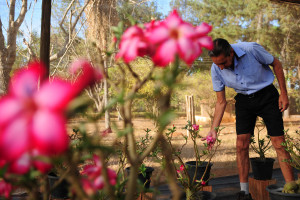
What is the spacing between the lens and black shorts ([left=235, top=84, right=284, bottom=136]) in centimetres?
215

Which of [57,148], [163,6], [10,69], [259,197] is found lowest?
[259,197]

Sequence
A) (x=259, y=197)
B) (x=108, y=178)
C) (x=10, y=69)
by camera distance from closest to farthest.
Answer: (x=108, y=178) < (x=259, y=197) < (x=10, y=69)

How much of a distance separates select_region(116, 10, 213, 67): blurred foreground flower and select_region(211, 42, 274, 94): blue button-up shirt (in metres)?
1.77

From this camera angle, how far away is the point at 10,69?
2.67m

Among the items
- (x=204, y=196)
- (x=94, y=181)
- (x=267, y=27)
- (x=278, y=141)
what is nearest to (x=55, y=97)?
(x=94, y=181)

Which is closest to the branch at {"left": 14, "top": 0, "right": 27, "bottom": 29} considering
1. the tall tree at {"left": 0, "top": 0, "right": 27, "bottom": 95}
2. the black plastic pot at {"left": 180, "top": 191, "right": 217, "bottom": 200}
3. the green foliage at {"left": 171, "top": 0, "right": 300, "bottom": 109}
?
the tall tree at {"left": 0, "top": 0, "right": 27, "bottom": 95}

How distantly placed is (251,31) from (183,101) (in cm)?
328

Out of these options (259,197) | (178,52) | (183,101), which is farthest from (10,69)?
(183,101)

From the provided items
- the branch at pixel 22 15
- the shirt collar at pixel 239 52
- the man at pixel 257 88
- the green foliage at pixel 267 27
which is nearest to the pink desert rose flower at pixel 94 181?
the man at pixel 257 88

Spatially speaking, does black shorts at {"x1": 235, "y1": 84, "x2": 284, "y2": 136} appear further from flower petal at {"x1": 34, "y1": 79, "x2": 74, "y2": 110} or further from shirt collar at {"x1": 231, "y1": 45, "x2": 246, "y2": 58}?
flower petal at {"x1": 34, "y1": 79, "x2": 74, "y2": 110}

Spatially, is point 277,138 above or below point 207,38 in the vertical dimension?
below

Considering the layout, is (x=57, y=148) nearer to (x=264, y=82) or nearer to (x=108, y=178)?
(x=108, y=178)

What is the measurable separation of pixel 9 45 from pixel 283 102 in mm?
2383

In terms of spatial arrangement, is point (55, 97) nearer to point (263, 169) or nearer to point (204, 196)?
point (204, 196)
